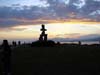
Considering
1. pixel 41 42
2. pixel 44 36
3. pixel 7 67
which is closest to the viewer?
pixel 7 67

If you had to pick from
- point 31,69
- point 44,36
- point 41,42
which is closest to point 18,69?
point 31,69

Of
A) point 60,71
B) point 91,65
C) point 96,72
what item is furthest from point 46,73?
point 91,65

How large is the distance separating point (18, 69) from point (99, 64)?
5.74 metres

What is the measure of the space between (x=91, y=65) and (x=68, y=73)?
4566 mm

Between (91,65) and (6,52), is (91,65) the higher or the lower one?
the lower one

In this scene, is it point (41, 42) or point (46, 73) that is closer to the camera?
point (46, 73)

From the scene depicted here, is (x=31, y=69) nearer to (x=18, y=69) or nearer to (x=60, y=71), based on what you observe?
(x=18, y=69)

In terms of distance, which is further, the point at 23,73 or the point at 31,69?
the point at 31,69

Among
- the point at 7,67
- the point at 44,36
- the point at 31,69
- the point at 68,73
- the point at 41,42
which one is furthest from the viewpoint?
the point at 41,42

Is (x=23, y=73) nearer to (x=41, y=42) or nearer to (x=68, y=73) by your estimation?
(x=68, y=73)

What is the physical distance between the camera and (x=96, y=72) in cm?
2230

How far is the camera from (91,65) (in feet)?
86.7

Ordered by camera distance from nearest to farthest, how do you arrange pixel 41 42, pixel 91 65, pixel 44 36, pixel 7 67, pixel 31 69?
1. pixel 7 67
2. pixel 31 69
3. pixel 91 65
4. pixel 44 36
5. pixel 41 42

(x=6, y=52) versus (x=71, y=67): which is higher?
(x=6, y=52)
